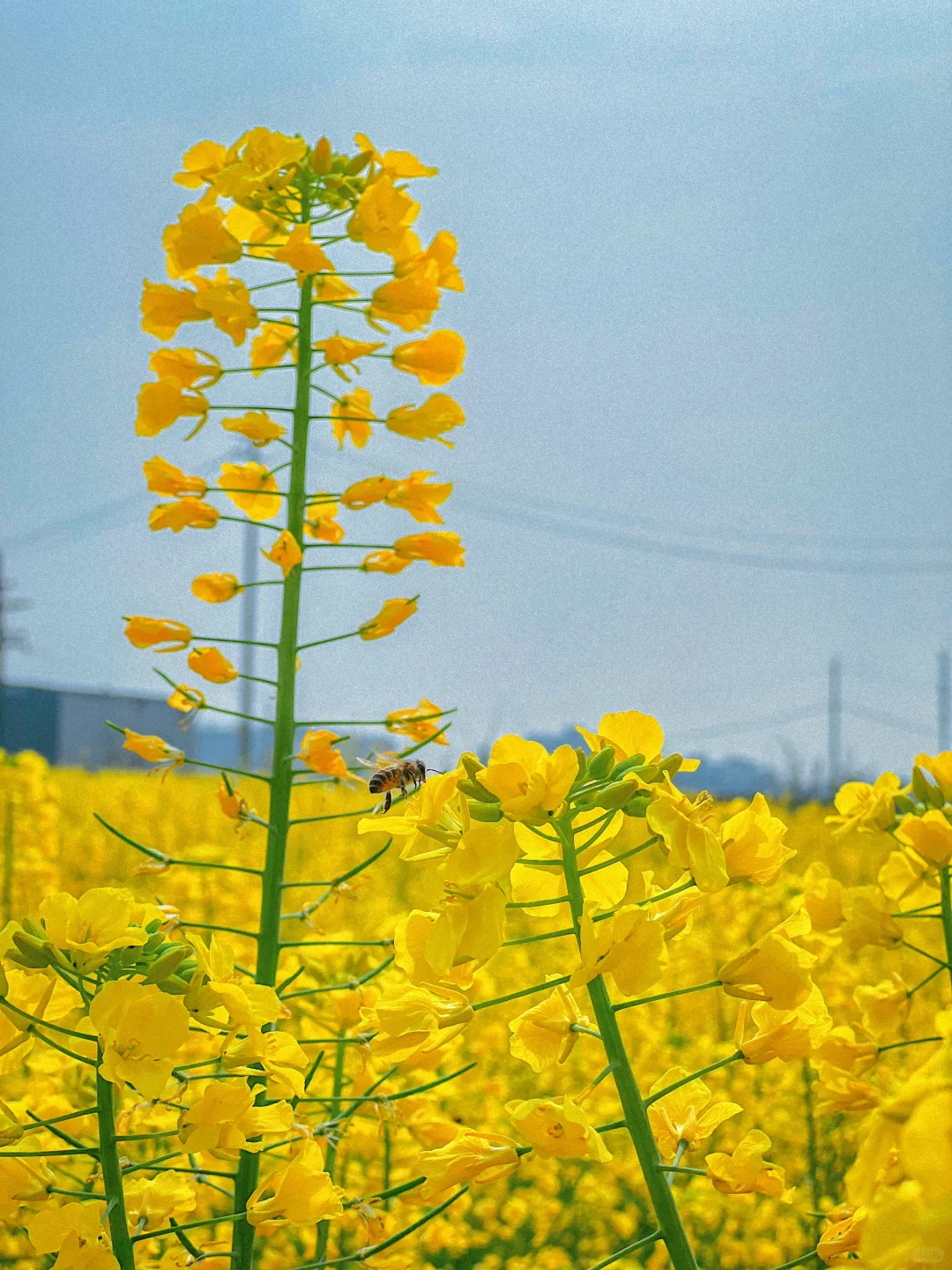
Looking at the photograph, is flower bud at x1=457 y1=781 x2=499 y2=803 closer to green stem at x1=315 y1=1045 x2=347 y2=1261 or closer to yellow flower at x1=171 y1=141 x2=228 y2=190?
green stem at x1=315 y1=1045 x2=347 y2=1261

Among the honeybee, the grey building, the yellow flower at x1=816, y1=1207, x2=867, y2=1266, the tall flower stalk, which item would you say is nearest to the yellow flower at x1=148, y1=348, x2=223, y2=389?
the tall flower stalk

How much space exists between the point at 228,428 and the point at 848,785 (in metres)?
1.13

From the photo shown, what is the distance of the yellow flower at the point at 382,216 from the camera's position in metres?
1.78

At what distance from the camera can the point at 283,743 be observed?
1749 mm

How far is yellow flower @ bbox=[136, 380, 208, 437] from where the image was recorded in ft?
6.03

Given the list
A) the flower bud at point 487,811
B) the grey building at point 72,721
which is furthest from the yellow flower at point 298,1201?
the grey building at point 72,721

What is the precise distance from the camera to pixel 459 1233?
2.31 m

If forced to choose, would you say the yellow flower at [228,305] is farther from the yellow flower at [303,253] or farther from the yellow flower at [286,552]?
the yellow flower at [286,552]

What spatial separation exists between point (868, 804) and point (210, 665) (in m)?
1.01

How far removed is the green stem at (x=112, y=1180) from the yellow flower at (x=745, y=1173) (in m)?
0.56

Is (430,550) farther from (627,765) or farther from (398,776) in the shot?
(627,765)

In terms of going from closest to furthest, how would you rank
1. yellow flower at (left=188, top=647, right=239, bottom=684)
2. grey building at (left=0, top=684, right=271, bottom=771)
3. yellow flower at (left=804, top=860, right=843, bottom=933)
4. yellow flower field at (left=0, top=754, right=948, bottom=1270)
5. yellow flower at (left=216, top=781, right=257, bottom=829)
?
yellow flower field at (left=0, top=754, right=948, bottom=1270)
yellow flower at (left=804, top=860, right=843, bottom=933)
yellow flower at (left=216, top=781, right=257, bottom=829)
yellow flower at (left=188, top=647, right=239, bottom=684)
grey building at (left=0, top=684, right=271, bottom=771)

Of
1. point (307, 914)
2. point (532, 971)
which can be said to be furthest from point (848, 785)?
point (532, 971)

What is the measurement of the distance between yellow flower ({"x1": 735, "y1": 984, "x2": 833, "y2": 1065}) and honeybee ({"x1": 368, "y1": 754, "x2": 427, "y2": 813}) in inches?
33.9
